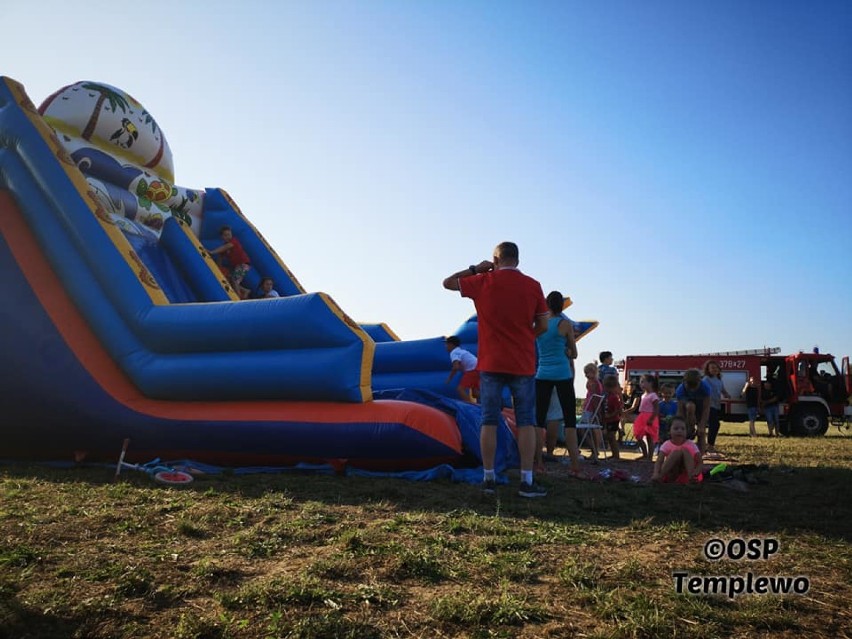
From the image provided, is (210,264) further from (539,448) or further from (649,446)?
(649,446)

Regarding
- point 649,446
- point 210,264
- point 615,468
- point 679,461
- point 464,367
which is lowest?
point 615,468

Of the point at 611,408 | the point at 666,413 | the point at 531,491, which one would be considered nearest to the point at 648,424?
the point at 666,413

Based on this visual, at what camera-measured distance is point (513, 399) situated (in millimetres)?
4066

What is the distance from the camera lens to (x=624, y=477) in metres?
4.71

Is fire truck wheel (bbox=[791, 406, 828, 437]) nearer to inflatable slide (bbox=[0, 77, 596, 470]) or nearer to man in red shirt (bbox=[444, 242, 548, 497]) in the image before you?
inflatable slide (bbox=[0, 77, 596, 470])

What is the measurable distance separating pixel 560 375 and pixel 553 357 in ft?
0.51

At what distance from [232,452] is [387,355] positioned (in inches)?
128

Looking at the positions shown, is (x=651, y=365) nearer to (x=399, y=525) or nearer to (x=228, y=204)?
(x=228, y=204)

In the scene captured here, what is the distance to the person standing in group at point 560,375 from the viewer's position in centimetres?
489

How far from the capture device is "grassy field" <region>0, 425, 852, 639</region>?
5.62 feet

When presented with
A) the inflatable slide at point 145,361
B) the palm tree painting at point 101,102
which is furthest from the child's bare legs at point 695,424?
the palm tree painting at point 101,102

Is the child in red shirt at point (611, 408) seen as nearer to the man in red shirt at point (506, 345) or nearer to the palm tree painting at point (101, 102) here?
the man in red shirt at point (506, 345)

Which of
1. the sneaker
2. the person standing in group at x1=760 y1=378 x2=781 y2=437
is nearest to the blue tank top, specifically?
the sneaker

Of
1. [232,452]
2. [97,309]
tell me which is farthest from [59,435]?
[232,452]
